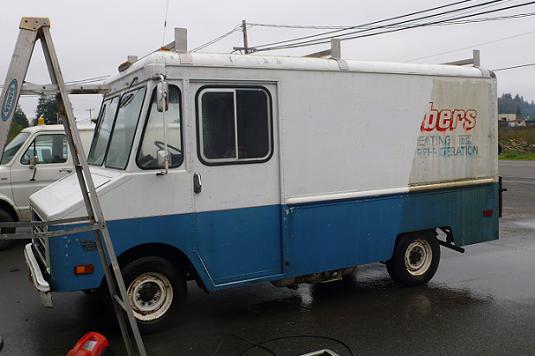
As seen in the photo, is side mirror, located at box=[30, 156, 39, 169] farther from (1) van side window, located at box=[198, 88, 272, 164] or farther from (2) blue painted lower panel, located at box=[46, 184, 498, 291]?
(1) van side window, located at box=[198, 88, 272, 164]

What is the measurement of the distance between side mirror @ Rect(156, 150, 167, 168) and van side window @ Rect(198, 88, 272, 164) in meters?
0.41

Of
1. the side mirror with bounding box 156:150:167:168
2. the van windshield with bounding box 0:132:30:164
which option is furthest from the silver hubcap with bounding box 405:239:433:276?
the van windshield with bounding box 0:132:30:164

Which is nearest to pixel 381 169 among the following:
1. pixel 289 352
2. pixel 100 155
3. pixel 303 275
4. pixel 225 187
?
pixel 303 275

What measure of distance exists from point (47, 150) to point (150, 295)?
5553mm

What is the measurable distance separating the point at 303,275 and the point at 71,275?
238 cm

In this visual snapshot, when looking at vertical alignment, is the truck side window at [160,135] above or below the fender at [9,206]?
above

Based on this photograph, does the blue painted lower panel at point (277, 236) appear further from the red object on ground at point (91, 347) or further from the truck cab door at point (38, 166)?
the truck cab door at point (38, 166)

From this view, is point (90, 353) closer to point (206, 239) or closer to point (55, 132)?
point (206, 239)

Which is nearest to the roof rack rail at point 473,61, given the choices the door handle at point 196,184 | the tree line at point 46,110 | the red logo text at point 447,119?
the red logo text at point 447,119

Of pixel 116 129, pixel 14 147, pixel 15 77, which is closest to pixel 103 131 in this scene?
pixel 116 129

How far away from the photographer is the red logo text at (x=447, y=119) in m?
6.56

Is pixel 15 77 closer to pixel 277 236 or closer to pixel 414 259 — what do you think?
pixel 277 236

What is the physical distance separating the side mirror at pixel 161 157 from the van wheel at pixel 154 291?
2.95 feet

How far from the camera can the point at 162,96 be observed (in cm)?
473
